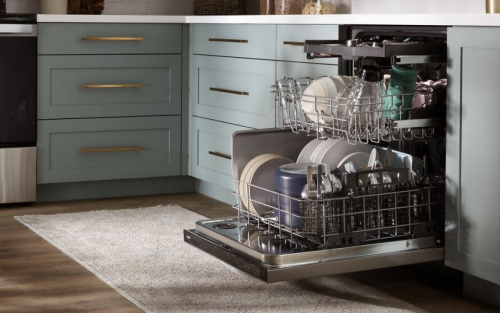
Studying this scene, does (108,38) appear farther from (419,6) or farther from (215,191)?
(419,6)

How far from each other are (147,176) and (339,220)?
2.08 meters

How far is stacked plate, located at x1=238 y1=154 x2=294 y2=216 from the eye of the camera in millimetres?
2613

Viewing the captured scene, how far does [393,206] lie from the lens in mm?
2322

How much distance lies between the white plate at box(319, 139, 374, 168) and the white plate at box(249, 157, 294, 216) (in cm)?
16

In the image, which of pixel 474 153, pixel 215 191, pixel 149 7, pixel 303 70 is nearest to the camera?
pixel 474 153

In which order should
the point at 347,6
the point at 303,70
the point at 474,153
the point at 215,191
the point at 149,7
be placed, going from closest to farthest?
1. the point at 474,153
2. the point at 303,70
3. the point at 347,6
4. the point at 215,191
5. the point at 149,7

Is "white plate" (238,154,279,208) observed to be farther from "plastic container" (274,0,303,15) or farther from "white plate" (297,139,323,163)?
"plastic container" (274,0,303,15)

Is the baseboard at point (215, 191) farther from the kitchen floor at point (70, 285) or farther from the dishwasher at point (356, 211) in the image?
the dishwasher at point (356, 211)

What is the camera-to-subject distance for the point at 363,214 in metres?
2.28

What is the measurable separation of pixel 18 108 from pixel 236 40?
1039mm

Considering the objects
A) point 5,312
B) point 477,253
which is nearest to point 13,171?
point 5,312

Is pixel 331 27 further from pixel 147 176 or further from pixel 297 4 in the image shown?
pixel 147 176

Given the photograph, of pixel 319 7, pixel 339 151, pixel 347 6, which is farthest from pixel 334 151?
pixel 347 6

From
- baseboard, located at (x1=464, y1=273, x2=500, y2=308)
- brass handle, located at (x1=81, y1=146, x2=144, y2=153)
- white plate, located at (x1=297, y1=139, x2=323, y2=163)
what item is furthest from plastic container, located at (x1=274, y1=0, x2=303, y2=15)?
baseboard, located at (x1=464, y1=273, x2=500, y2=308)
